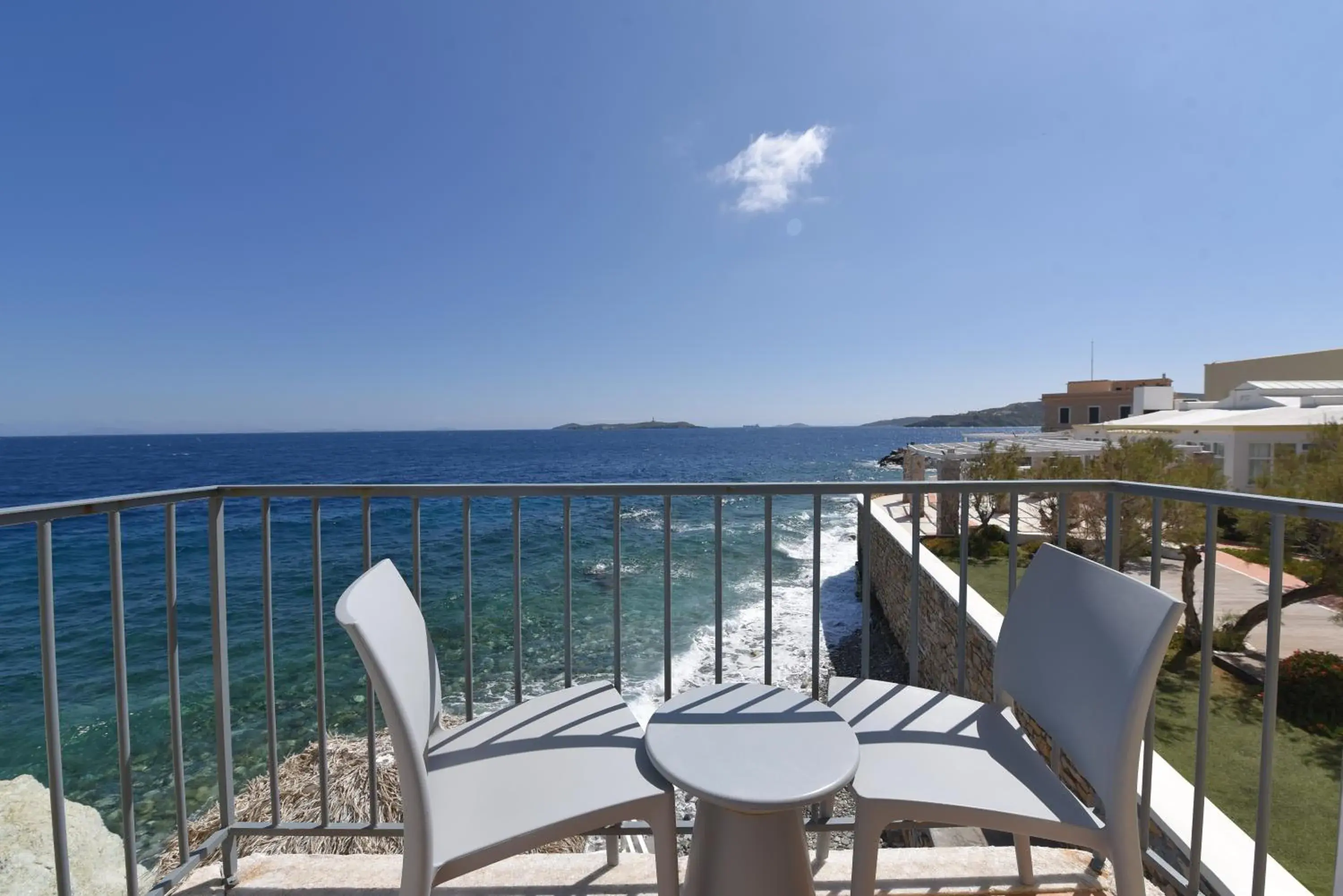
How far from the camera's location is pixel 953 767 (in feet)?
4.07

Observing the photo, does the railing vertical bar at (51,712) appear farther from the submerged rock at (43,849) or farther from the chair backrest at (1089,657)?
the chair backrest at (1089,657)

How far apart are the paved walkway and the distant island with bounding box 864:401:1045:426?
3456 inches

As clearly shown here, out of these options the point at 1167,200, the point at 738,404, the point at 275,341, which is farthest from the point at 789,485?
the point at 275,341

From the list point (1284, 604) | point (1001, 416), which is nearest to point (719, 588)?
point (1284, 604)

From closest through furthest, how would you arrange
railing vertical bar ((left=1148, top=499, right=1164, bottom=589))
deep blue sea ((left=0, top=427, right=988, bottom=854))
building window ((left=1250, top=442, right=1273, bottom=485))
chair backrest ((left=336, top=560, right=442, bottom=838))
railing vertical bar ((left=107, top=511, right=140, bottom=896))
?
chair backrest ((left=336, top=560, right=442, bottom=838)) < railing vertical bar ((left=107, top=511, right=140, bottom=896)) < railing vertical bar ((left=1148, top=499, right=1164, bottom=589)) < deep blue sea ((left=0, top=427, right=988, bottom=854)) < building window ((left=1250, top=442, right=1273, bottom=485))

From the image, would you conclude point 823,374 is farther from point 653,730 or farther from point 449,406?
point 653,730

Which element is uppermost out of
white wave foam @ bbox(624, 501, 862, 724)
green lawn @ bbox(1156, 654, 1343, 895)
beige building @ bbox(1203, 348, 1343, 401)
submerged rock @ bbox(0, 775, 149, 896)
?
beige building @ bbox(1203, 348, 1343, 401)

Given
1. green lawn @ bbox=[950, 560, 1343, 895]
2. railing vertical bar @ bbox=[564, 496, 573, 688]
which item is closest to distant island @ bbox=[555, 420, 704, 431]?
green lawn @ bbox=[950, 560, 1343, 895]

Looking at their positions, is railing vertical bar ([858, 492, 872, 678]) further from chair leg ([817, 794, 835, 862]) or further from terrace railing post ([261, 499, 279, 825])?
terrace railing post ([261, 499, 279, 825])

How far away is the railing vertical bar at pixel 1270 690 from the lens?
124 cm

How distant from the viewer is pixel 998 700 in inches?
61.9

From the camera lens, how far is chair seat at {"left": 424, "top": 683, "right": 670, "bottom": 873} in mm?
1063

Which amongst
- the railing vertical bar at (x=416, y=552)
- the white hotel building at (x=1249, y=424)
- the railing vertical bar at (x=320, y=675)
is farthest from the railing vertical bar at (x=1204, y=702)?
the white hotel building at (x=1249, y=424)

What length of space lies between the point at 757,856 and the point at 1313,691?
672 cm
